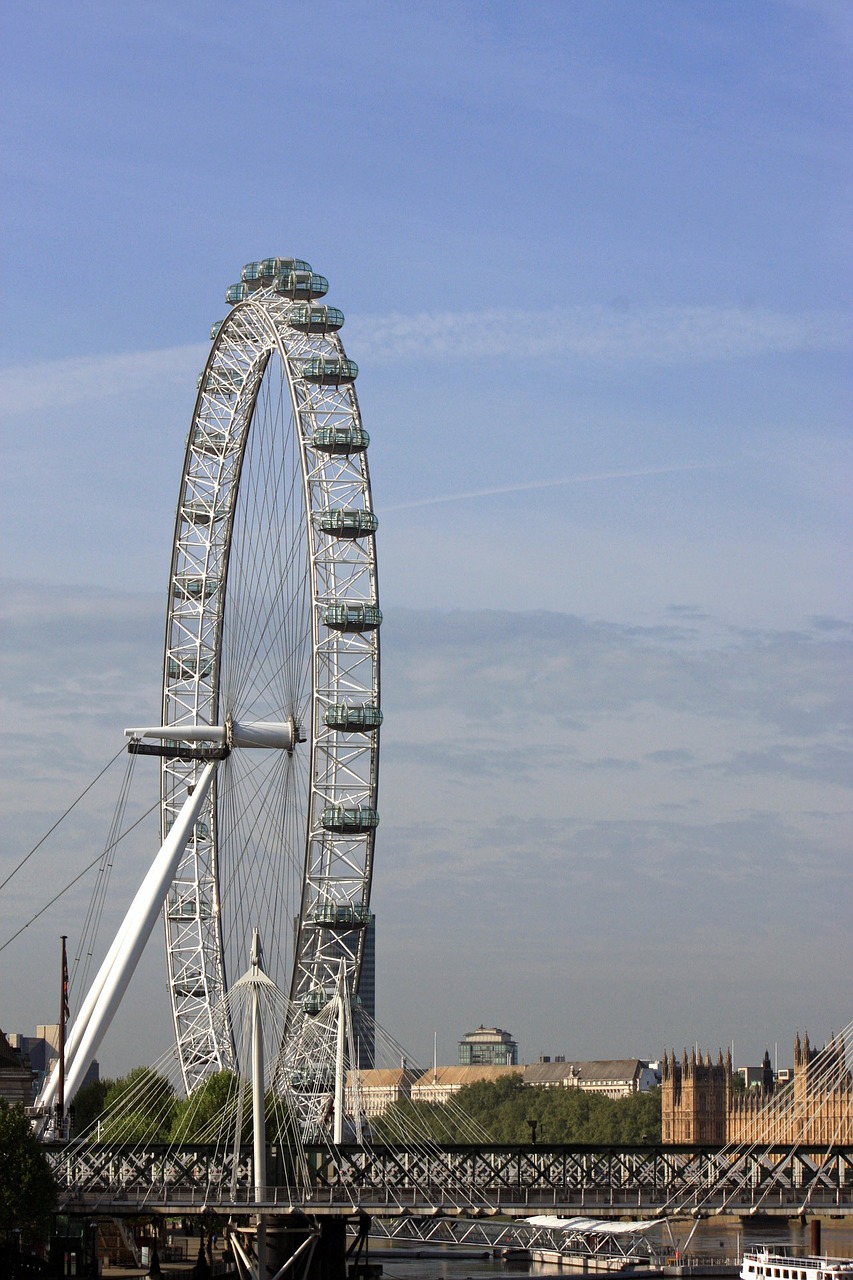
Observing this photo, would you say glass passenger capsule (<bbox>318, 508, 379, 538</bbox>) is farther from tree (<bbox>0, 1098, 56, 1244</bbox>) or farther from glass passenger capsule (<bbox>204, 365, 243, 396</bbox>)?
tree (<bbox>0, 1098, 56, 1244</bbox>)

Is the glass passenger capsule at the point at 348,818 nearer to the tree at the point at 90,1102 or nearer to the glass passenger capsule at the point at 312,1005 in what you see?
the glass passenger capsule at the point at 312,1005

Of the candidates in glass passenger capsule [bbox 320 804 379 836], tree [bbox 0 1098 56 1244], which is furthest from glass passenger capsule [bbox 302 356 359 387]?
tree [bbox 0 1098 56 1244]

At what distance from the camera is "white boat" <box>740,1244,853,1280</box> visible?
57.7m

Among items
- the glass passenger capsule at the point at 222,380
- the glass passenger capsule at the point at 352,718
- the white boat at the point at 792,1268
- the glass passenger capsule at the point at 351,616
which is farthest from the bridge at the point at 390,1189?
the glass passenger capsule at the point at 222,380

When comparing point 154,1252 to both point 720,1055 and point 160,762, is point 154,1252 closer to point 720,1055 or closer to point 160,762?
point 160,762

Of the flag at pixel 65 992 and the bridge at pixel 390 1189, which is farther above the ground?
the flag at pixel 65 992

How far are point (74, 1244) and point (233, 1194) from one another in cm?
992

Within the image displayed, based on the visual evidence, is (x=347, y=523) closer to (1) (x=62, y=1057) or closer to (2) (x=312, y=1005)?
(2) (x=312, y=1005)

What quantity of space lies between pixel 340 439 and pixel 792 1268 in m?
30.8

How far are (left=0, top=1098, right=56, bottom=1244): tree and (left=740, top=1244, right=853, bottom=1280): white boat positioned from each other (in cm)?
2163

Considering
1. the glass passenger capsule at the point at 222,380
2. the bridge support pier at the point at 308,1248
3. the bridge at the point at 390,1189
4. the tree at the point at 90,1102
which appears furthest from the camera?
the tree at the point at 90,1102

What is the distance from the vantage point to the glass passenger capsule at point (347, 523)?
70.1 m

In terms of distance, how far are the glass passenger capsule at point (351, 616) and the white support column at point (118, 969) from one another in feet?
51.5

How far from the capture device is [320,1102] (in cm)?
7250
